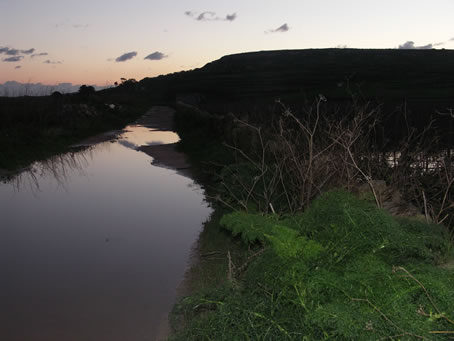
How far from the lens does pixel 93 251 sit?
26.9 feet

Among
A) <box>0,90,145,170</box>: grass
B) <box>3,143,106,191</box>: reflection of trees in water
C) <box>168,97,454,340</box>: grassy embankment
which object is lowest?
<box>3,143,106,191</box>: reflection of trees in water

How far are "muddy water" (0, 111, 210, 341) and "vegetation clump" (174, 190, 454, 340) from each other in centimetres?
311

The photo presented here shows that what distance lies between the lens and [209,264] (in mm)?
7504

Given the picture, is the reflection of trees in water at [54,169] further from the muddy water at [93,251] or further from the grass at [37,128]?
the grass at [37,128]

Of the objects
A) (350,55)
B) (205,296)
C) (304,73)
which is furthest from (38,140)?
(350,55)

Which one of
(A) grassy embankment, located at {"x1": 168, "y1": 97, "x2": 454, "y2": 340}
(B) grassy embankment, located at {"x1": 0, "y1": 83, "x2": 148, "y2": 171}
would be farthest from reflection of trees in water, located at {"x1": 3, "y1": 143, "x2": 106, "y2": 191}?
(A) grassy embankment, located at {"x1": 168, "y1": 97, "x2": 454, "y2": 340}

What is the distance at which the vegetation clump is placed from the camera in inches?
76.5

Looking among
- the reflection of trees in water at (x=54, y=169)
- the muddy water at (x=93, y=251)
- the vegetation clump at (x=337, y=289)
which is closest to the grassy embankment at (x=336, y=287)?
the vegetation clump at (x=337, y=289)

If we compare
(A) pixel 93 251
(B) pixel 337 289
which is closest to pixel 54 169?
(A) pixel 93 251

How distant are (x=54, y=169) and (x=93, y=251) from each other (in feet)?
29.7

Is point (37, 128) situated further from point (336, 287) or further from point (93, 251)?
point (336, 287)

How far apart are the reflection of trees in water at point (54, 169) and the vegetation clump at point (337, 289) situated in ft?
39.0

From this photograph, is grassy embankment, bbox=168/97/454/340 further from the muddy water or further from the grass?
the grass

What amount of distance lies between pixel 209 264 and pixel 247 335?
17.5 ft
